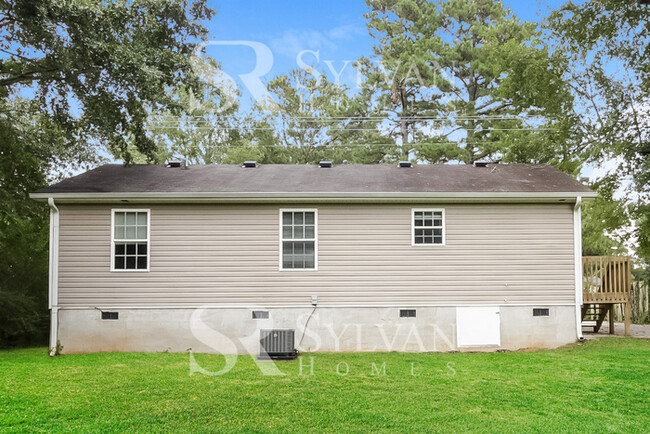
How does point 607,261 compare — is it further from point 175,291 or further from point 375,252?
point 175,291

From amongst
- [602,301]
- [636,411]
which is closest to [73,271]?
[636,411]

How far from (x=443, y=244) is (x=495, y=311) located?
73.1 inches

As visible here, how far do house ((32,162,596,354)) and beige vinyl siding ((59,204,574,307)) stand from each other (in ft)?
0.07

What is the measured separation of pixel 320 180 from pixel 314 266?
7.28ft

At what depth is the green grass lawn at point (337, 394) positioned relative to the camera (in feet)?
22.1

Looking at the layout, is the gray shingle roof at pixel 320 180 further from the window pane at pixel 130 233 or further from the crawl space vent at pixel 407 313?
the crawl space vent at pixel 407 313

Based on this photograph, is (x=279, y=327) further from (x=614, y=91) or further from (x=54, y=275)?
(x=614, y=91)

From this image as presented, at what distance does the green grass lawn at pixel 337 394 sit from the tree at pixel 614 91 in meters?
6.94

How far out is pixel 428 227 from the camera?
39.7 feet

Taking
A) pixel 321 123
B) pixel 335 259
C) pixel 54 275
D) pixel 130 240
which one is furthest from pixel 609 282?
pixel 321 123

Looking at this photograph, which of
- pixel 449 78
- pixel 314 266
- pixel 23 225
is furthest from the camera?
pixel 449 78

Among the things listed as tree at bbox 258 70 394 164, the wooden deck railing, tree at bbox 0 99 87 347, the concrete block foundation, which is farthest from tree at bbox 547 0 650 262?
tree at bbox 0 99 87 347

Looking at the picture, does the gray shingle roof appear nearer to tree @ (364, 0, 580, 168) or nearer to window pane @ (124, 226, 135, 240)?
window pane @ (124, 226, 135, 240)

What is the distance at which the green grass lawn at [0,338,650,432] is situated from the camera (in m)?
6.75
